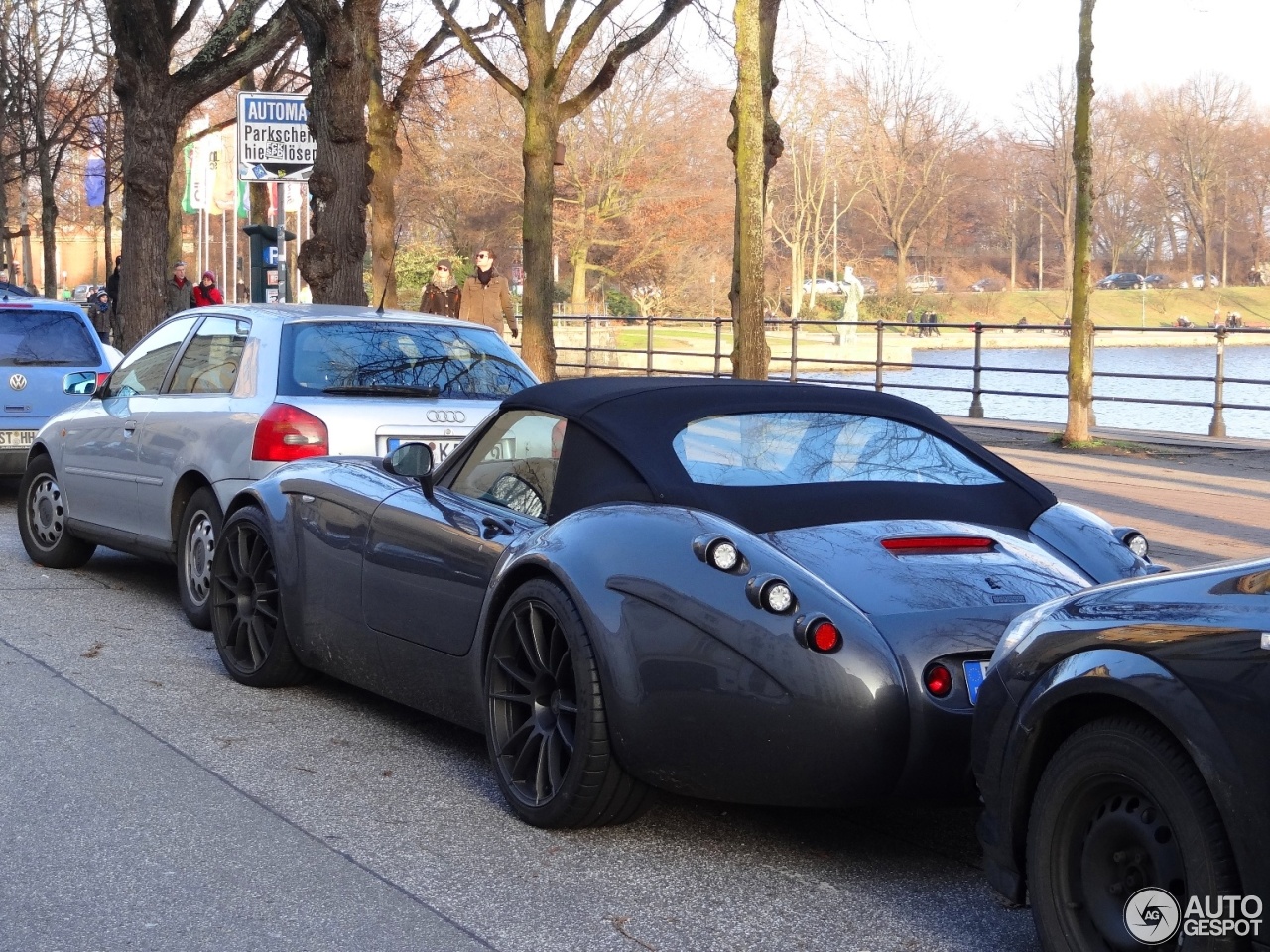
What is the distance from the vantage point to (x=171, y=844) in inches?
179

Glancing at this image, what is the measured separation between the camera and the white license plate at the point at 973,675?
4.14 m

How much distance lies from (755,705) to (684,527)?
1.85 feet

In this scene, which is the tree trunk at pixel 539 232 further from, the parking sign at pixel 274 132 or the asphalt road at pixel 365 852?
the asphalt road at pixel 365 852

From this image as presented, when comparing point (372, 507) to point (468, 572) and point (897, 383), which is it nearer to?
point (468, 572)

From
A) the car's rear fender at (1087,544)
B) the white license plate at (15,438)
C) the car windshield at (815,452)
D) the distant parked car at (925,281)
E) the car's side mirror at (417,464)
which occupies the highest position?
the distant parked car at (925,281)

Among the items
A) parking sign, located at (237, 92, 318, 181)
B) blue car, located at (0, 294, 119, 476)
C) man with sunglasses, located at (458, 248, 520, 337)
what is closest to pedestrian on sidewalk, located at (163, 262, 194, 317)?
man with sunglasses, located at (458, 248, 520, 337)

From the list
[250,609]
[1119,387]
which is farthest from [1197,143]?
[250,609]

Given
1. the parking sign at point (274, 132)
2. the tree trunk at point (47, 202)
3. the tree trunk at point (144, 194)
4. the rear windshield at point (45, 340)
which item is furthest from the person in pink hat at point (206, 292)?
the rear windshield at point (45, 340)

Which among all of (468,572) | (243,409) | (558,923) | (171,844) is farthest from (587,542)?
(243,409)

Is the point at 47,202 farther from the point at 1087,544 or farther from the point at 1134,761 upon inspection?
the point at 1134,761

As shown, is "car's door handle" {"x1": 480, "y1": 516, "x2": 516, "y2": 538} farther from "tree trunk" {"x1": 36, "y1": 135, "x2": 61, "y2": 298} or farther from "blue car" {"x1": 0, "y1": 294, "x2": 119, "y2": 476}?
"tree trunk" {"x1": 36, "y1": 135, "x2": 61, "y2": 298}

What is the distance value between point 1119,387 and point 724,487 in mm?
26565

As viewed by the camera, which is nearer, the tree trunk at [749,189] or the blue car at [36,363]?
the blue car at [36,363]

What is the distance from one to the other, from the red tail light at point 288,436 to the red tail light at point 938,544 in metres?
3.67
